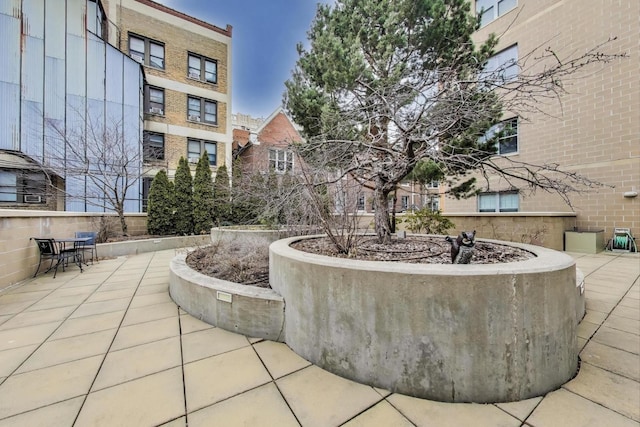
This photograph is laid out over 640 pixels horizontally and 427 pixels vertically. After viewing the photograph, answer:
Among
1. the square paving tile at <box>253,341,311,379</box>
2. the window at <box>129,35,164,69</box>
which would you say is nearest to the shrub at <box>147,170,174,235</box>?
the window at <box>129,35,164,69</box>

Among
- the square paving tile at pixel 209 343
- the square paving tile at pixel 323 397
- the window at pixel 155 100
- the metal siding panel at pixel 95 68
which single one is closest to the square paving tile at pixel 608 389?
the square paving tile at pixel 323 397

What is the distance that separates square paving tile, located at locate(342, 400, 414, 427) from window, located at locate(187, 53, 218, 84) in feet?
53.5

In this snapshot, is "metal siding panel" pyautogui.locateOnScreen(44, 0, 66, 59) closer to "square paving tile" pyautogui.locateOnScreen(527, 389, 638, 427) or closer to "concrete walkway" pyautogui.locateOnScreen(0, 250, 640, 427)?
"concrete walkway" pyautogui.locateOnScreen(0, 250, 640, 427)

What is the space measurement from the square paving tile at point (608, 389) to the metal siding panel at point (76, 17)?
16058 mm

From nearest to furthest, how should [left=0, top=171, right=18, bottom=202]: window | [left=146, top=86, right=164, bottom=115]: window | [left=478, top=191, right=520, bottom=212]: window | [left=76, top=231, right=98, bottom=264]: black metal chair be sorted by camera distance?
[left=76, top=231, right=98, bottom=264]: black metal chair < [left=0, top=171, right=18, bottom=202]: window < [left=478, top=191, right=520, bottom=212]: window < [left=146, top=86, right=164, bottom=115]: window

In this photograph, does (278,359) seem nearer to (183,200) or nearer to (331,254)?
(331,254)

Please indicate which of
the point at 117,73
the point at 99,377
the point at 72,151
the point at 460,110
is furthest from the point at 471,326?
the point at 117,73

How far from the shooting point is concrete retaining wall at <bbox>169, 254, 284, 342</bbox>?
260cm

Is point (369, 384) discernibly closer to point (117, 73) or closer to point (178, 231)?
point (178, 231)

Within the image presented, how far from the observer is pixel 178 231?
9.72 m

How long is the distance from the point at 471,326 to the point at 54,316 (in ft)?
14.6

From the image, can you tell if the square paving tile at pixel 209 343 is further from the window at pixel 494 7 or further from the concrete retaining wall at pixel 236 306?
the window at pixel 494 7

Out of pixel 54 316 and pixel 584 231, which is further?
pixel 584 231

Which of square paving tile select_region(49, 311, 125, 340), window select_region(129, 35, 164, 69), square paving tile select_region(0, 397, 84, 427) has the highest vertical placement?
window select_region(129, 35, 164, 69)
